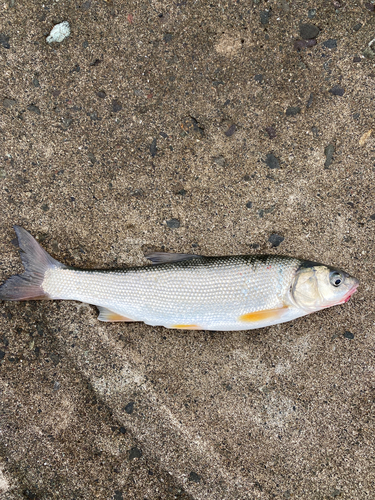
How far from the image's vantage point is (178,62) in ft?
9.58

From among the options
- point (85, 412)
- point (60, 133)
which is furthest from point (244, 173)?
point (85, 412)

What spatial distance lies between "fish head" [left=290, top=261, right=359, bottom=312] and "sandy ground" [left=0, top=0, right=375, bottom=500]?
1.04ft

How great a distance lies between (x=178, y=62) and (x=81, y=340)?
8.76 feet

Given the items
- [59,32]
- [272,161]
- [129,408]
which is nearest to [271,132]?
[272,161]

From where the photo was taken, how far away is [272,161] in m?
2.96

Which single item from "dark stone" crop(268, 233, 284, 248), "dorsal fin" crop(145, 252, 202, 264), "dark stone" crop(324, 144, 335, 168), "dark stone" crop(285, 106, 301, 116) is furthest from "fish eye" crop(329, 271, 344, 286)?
"dark stone" crop(285, 106, 301, 116)

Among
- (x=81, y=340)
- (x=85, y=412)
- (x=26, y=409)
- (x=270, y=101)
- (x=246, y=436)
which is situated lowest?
(x=246, y=436)

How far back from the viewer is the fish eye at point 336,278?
2.66 meters

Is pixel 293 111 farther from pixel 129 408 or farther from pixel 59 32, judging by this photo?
pixel 129 408

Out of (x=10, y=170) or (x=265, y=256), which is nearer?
(x=265, y=256)

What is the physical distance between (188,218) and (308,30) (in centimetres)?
199

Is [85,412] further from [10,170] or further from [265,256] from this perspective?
[10,170]

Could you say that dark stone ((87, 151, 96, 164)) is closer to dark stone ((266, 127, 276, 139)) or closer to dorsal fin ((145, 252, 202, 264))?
dorsal fin ((145, 252, 202, 264))

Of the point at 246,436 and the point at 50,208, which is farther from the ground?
the point at 50,208
